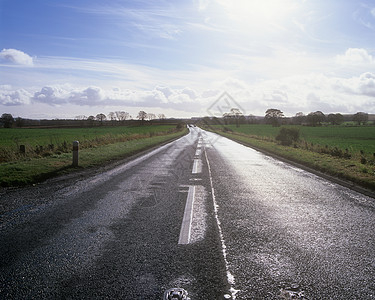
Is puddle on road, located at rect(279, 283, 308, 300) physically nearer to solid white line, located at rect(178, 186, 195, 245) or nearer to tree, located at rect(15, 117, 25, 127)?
solid white line, located at rect(178, 186, 195, 245)

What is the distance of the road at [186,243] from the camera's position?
2975mm

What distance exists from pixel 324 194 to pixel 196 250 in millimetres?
5097

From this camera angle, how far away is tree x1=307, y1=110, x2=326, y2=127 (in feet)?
331

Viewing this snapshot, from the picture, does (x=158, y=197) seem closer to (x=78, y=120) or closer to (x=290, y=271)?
(x=290, y=271)

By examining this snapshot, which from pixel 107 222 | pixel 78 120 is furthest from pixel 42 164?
pixel 78 120

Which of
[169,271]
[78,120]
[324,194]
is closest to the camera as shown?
[169,271]

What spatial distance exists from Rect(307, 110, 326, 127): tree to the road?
102652mm

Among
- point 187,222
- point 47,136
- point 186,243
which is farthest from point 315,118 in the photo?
point 186,243

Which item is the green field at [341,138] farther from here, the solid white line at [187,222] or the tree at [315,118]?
the tree at [315,118]

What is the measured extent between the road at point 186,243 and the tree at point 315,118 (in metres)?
103

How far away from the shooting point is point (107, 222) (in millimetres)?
5082

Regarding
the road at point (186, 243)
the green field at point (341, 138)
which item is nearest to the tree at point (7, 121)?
the green field at point (341, 138)


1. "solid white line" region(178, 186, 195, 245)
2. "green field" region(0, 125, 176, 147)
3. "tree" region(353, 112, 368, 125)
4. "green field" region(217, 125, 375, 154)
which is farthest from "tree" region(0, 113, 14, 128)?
"tree" region(353, 112, 368, 125)

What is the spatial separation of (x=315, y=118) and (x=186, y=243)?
10820cm
